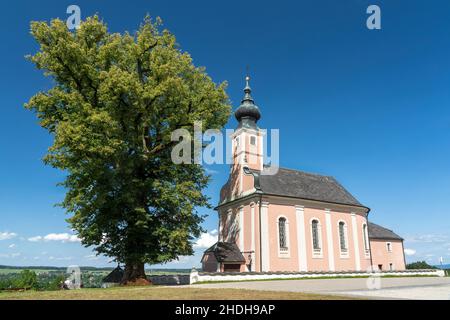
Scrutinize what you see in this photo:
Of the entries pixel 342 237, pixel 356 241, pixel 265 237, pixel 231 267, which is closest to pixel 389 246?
pixel 356 241

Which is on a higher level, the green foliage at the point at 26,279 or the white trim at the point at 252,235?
the white trim at the point at 252,235

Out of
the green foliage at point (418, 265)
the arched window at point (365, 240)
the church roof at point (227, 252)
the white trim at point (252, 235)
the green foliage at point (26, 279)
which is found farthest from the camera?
the green foliage at point (418, 265)

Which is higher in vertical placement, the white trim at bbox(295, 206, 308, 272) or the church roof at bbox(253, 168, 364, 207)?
the church roof at bbox(253, 168, 364, 207)

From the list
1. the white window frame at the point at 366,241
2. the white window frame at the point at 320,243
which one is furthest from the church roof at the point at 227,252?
the white window frame at the point at 366,241

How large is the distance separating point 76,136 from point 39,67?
232 inches

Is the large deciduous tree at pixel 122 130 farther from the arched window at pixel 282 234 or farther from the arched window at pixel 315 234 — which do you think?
the arched window at pixel 315 234

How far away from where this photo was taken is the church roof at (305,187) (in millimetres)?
32375

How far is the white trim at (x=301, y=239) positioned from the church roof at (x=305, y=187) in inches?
56.0

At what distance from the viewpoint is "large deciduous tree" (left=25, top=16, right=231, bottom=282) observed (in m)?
19.8

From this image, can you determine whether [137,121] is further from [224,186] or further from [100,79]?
[224,186]

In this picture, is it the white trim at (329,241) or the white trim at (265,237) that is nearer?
the white trim at (265,237)

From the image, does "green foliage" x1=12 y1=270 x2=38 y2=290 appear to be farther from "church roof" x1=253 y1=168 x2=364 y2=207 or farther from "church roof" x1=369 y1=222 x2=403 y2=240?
"church roof" x1=369 y1=222 x2=403 y2=240

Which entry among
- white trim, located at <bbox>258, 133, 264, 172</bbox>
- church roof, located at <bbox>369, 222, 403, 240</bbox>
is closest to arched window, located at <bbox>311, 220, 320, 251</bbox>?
white trim, located at <bbox>258, 133, 264, 172</bbox>
